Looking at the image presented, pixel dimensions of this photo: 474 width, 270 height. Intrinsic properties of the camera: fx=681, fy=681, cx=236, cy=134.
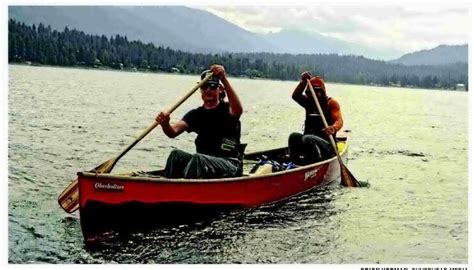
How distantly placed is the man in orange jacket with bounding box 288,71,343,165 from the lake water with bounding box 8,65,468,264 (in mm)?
642

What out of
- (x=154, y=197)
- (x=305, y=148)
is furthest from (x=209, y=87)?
(x=305, y=148)

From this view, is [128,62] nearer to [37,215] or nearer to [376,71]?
[376,71]

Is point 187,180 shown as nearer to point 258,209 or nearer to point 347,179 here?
point 258,209

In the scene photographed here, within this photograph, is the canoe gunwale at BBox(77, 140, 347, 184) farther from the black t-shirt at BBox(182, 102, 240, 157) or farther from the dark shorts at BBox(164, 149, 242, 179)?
the black t-shirt at BBox(182, 102, 240, 157)

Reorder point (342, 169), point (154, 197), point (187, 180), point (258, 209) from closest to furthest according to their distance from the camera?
point (154, 197) → point (187, 180) → point (258, 209) → point (342, 169)

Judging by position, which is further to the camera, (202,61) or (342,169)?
(202,61)

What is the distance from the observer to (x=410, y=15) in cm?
970

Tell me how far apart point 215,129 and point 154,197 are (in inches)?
45.4

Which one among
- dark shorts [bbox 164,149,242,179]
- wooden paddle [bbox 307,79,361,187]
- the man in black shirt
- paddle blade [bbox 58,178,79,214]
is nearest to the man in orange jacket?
wooden paddle [bbox 307,79,361,187]

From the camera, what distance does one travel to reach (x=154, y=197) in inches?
287

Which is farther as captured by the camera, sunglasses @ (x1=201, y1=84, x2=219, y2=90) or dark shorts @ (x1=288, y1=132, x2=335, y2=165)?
dark shorts @ (x1=288, y1=132, x2=335, y2=165)

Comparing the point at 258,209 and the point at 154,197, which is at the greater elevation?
the point at 154,197

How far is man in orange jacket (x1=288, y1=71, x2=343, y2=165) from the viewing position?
10422mm

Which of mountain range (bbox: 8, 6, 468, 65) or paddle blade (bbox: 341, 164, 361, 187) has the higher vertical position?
mountain range (bbox: 8, 6, 468, 65)
